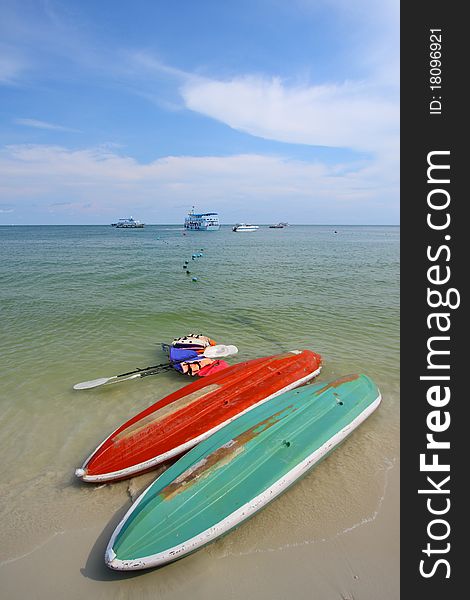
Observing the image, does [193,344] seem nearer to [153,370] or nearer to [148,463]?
[153,370]

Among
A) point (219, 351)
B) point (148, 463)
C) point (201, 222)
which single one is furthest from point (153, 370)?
point (201, 222)

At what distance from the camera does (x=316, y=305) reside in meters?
22.2

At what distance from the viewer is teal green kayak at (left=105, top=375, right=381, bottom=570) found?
5316 mm

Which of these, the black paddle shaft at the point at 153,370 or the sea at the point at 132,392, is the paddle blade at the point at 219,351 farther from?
the black paddle shaft at the point at 153,370

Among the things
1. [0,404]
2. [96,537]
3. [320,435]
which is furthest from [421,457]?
[0,404]

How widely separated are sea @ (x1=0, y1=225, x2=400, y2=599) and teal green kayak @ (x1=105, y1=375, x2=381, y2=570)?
18.0 inches

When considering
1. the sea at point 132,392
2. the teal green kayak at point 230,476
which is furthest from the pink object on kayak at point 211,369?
the teal green kayak at point 230,476

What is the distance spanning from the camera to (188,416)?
837cm

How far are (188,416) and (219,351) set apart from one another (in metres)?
5.48

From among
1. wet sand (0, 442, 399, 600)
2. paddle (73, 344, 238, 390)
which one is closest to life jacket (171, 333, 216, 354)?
paddle (73, 344, 238, 390)

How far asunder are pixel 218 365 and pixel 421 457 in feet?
23.8

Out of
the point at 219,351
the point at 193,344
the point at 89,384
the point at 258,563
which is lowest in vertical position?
the point at 258,563

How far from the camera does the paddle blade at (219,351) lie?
532 inches

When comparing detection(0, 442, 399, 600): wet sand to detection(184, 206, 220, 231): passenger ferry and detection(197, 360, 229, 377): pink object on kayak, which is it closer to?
detection(197, 360, 229, 377): pink object on kayak
